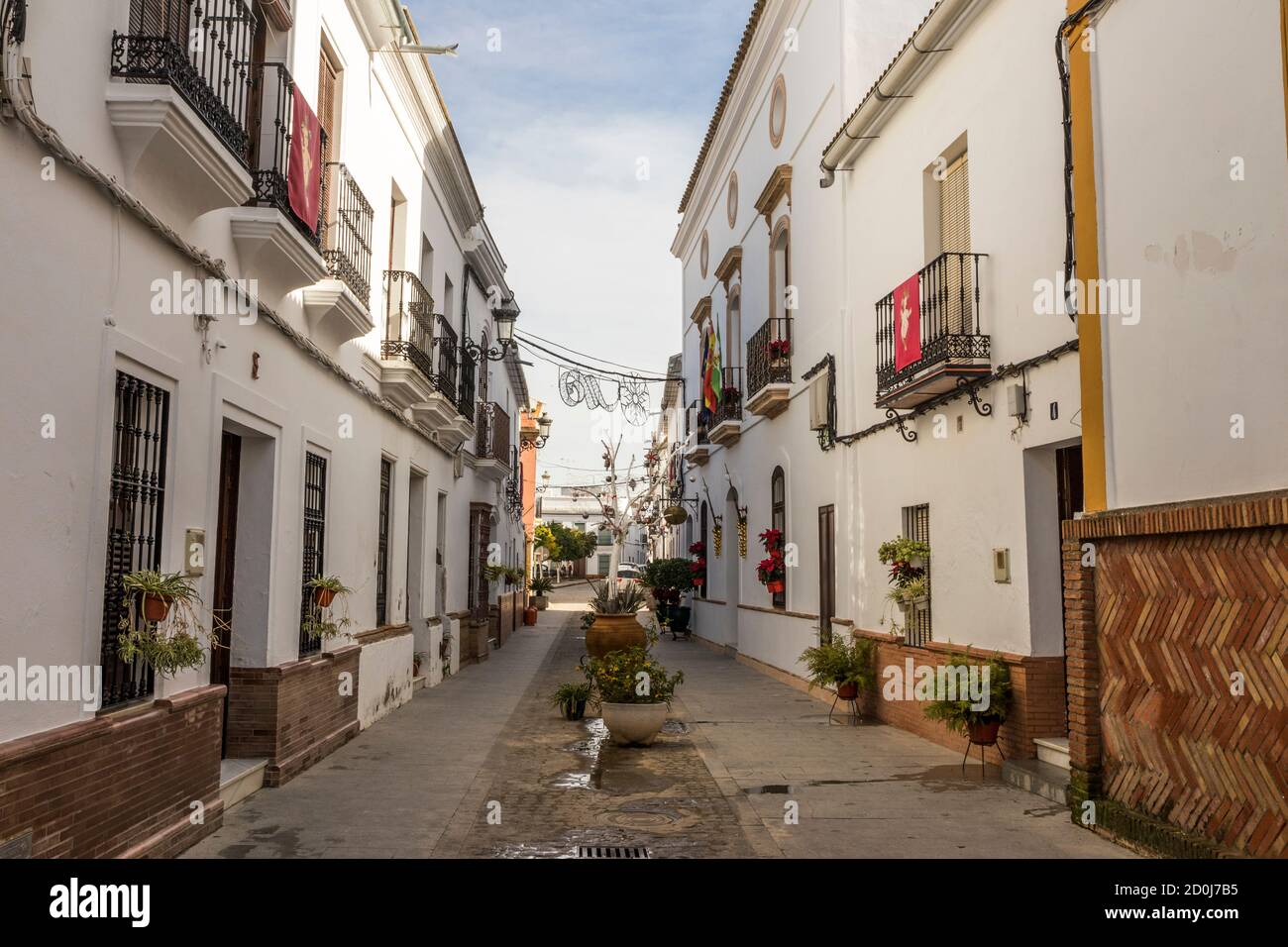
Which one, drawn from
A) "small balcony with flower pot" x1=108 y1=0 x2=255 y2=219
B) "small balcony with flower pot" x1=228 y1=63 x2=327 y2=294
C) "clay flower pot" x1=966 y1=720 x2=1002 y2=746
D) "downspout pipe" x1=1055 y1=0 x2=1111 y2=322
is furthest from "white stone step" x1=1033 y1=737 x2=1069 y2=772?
"small balcony with flower pot" x1=108 y1=0 x2=255 y2=219

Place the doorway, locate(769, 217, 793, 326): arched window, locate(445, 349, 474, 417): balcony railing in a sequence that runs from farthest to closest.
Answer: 1. locate(769, 217, 793, 326): arched window
2. locate(445, 349, 474, 417): balcony railing
3. the doorway

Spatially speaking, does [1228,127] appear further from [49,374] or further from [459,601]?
→ [459,601]

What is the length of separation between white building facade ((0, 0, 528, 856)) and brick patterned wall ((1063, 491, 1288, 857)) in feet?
18.4

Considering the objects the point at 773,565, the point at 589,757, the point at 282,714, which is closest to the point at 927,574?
the point at 589,757

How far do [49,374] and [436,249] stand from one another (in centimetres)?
1047

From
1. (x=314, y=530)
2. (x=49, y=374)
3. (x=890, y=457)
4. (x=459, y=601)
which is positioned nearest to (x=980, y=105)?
(x=890, y=457)

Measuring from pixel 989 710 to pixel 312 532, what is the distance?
5920 mm

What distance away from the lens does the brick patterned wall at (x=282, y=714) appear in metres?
7.85

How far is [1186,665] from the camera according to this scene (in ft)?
18.9

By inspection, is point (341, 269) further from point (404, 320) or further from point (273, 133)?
point (404, 320)

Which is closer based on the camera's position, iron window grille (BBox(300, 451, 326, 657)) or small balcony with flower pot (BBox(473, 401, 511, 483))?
iron window grille (BBox(300, 451, 326, 657))

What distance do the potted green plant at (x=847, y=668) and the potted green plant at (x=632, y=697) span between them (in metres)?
2.07

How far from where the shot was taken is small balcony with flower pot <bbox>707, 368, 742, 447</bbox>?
1931 cm

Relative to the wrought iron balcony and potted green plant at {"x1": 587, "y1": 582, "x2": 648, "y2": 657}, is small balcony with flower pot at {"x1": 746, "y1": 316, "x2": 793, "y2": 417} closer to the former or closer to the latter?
potted green plant at {"x1": 587, "y1": 582, "x2": 648, "y2": 657}
